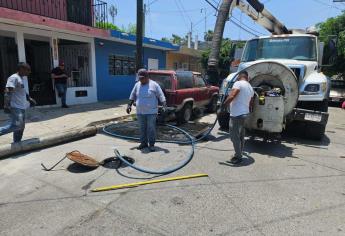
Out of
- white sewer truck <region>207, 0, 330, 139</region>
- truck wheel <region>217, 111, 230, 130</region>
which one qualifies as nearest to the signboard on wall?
white sewer truck <region>207, 0, 330, 139</region>

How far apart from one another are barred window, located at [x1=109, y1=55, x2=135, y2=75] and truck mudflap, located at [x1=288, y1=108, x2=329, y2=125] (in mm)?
9859

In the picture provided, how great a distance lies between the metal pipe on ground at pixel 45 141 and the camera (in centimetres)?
582

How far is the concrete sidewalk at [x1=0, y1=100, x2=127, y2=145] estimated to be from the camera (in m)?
7.76

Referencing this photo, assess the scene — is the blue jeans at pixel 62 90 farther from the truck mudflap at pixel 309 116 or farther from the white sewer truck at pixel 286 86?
the truck mudflap at pixel 309 116

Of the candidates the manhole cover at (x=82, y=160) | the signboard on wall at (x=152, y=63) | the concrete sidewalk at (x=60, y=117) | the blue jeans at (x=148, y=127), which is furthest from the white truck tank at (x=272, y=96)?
the signboard on wall at (x=152, y=63)

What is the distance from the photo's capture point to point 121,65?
15.3 meters

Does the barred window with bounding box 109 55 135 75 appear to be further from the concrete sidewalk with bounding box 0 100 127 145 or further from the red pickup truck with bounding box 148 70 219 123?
the red pickup truck with bounding box 148 70 219 123

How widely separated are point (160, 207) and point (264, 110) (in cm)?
348

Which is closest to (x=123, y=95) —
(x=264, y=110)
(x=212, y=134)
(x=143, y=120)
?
(x=212, y=134)

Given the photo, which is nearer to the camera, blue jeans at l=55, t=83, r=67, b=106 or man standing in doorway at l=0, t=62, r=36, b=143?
man standing in doorway at l=0, t=62, r=36, b=143

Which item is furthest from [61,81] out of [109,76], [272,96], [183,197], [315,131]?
[315,131]

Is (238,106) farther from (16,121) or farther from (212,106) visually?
(212,106)

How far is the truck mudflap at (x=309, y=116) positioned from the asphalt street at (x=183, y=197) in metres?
0.78

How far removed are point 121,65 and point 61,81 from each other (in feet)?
15.4
